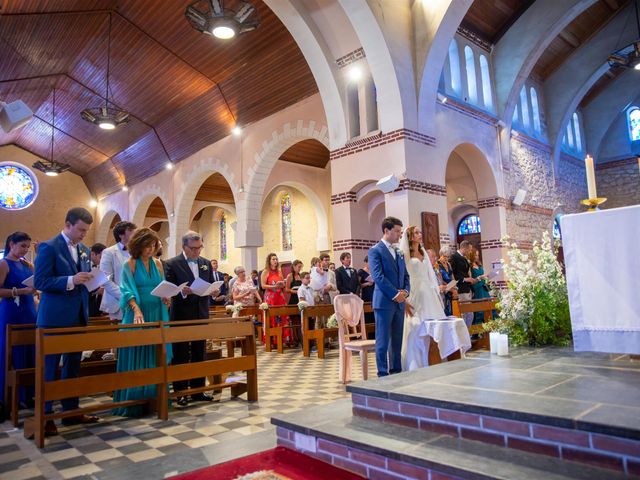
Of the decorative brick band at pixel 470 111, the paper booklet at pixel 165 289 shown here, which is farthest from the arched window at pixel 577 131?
the paper booklet at pixel 165 289

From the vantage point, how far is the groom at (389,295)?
4492 millimetres

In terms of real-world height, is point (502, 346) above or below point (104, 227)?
below

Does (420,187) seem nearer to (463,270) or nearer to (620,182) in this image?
(463,270)

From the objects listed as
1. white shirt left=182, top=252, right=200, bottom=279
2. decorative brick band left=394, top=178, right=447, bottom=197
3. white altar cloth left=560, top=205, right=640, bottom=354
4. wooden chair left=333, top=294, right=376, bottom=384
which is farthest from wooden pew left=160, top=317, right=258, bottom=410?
decorative brick band left=394, top=178, right=447, bottom=197

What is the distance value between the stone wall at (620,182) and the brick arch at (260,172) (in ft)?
34.1

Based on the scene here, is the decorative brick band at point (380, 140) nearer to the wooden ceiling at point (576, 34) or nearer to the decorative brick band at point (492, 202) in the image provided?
the decorative brick band at point (492, 202)

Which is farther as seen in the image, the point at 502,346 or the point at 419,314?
the point at 419,314

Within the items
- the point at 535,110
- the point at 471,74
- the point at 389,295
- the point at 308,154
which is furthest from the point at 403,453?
the point at 308,154

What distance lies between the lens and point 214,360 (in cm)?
431

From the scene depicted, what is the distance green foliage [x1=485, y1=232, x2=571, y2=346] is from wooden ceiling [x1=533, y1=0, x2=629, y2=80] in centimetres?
1067

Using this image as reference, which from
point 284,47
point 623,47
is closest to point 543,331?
point 284,47

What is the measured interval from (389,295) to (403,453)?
7.43 ft

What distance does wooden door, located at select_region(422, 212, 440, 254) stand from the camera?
27.4 ft

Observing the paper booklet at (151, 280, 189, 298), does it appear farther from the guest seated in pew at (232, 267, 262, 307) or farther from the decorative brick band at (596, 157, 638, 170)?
the decorative brick band at (596, 157, 638, 170)
